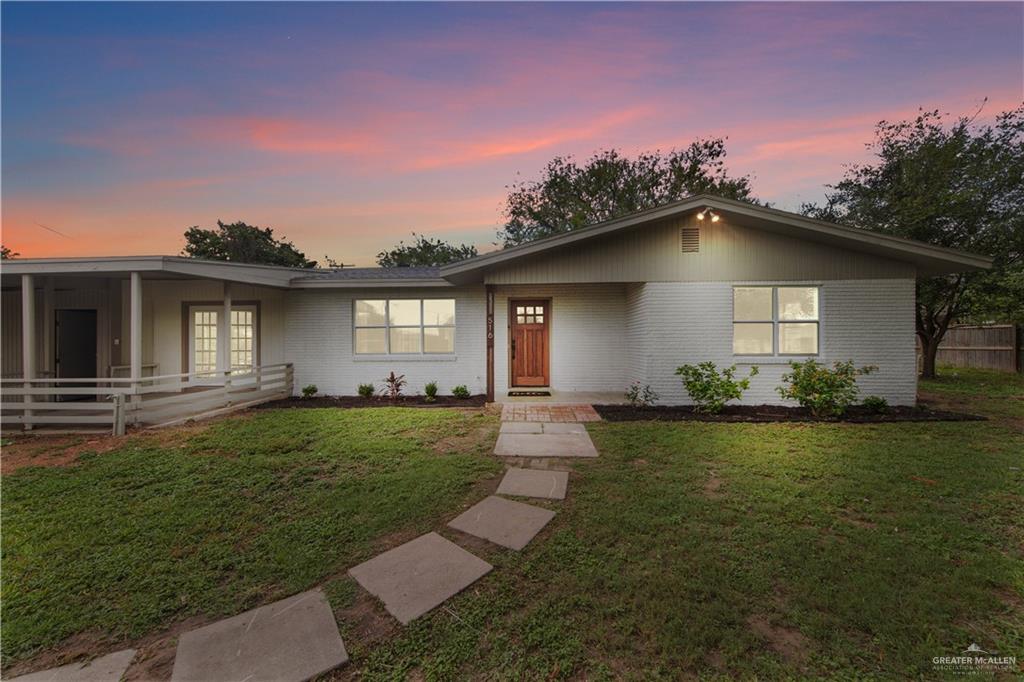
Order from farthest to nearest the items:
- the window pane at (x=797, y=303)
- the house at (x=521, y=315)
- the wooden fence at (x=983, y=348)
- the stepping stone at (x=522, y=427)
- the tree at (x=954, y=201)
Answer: the wooden fence at (x=983, y=348)
the tree at (x=954, y=201)
the window pane at (x=797, y=303)
the house at (x=521, y=315)
the stepping stone at (x=522, y=427)

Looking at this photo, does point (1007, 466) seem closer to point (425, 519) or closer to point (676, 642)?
point (676, 642)

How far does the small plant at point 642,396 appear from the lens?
25.4 ft

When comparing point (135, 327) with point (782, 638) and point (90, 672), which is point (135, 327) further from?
point (782, 638)

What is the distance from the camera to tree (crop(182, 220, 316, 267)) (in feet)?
107

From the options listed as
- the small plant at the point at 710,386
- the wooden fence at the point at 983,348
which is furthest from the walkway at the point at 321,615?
the wooden fence at the point at 983,348

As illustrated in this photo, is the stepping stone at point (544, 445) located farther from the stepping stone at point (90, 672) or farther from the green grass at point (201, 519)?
the stepping stone at point (90, 672)

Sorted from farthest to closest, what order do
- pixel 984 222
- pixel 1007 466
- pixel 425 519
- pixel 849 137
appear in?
pixel 849 137
pixel 984 222
pixel 1007 466
pixel 425 519

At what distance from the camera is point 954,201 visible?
1107 centimetres

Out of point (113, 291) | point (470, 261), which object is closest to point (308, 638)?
point (470, 261)

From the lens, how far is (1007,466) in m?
4.46

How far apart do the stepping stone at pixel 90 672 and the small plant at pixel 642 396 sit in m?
7.29

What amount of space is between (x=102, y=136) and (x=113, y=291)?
390cm

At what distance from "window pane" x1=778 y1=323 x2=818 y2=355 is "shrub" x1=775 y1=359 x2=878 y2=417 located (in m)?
0.80

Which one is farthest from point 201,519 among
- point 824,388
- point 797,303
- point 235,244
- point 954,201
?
point 235,244
